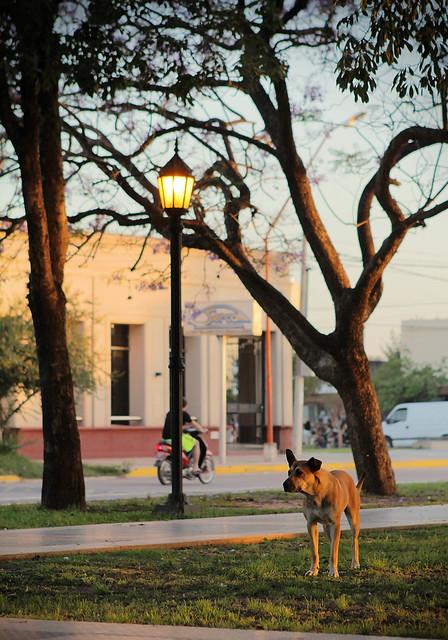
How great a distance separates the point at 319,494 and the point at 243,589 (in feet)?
3.02

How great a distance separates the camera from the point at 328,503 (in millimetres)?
10172

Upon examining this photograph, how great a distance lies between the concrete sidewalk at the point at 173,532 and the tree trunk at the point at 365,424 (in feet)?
10.8

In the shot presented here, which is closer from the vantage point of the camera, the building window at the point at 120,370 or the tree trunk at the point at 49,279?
the tree trunk at the point at 49,279

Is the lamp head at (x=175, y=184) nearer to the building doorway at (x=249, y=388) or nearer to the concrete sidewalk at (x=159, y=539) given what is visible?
the concrete sidewalk at (x=159, y=539)

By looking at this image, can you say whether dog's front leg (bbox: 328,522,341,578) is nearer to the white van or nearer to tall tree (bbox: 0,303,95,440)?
tall tree (bbox: 0,303,95,440)

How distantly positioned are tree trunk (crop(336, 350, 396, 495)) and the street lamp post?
4.04 metres

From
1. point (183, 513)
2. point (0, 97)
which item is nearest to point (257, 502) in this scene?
point (183, 513)

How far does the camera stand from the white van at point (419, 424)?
61406 mm

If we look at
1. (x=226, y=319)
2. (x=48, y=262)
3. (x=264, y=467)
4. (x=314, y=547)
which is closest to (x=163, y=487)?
(x=48, y=262)

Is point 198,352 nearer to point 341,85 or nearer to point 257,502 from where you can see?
point 257,502

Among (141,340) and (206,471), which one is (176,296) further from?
(141,340)

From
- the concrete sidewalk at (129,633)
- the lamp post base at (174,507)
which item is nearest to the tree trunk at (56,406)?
the lamp post base at (174,507)

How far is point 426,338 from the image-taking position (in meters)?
100

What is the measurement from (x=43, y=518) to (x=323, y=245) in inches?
287
